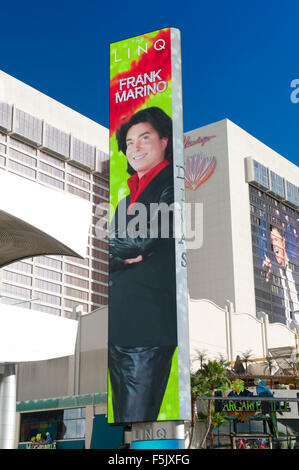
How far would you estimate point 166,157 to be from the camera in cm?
5006

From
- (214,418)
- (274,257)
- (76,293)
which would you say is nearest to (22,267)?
(76,293)

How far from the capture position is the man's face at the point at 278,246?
14562 cm

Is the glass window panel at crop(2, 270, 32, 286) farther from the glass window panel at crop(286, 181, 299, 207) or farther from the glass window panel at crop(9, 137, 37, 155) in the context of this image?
the glass window panel at crop(286, 181, 299, 207)

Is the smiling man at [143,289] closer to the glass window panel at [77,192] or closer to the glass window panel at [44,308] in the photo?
the glass window panel at [44,308]

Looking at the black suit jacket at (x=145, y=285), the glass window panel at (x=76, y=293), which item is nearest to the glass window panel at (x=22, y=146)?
the glass window panel at (x=76, y=293)

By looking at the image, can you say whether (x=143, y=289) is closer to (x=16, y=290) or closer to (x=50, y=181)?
(x=16, y=290)

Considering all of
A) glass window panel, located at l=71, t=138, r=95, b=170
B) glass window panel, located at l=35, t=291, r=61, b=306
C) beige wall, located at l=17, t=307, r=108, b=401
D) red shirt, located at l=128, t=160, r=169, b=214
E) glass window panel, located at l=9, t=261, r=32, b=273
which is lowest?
beige wall, located at l=17, t=307, r=108, b=401

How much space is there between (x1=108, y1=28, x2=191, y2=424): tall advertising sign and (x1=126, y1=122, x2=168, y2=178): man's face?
0.25 ft

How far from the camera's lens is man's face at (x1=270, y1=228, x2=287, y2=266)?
5733 inches

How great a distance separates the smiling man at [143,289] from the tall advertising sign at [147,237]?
70 mm

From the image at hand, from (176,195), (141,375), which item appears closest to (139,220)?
(176,195)

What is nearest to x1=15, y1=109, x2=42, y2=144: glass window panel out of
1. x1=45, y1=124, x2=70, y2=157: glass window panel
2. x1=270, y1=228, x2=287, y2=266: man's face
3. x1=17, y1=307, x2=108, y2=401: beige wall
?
x1=45, y1=124, x2=70, y2=157: glass window panel
